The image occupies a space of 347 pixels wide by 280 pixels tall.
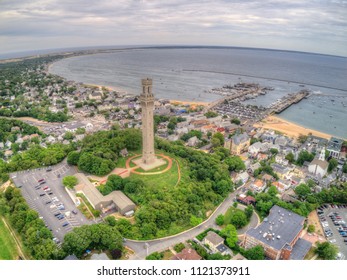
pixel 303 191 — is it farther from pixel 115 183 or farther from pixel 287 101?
pixel 287 101

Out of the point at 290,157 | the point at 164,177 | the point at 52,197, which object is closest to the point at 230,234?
the point at 164,177

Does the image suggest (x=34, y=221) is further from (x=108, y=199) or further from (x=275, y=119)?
(x=275, y=119)

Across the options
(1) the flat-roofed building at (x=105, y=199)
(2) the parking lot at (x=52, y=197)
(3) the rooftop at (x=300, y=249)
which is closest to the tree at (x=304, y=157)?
(3) the rooftop at (x=300, y=249)

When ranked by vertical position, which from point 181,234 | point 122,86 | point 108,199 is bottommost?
point 181,234

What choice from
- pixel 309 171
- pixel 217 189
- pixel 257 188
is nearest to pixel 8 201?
pixel 217 189

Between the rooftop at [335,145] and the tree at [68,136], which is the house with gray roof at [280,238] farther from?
the tree at [68,136]
